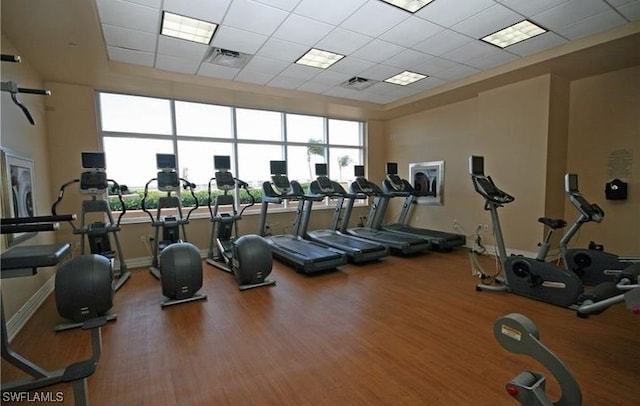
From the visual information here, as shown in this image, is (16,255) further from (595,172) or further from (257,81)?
(595,172)

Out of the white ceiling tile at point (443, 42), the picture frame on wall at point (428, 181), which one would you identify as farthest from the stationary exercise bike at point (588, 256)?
the picture frame on wall at point (428, 181)

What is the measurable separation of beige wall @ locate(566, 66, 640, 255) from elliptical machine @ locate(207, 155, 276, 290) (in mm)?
5482

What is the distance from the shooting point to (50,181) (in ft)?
15.4

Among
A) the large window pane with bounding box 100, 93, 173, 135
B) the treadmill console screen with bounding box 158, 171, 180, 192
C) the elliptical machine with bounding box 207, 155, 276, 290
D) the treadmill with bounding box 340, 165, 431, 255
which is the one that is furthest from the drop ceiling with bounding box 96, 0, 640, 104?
the treadmill with bounding box 340, 165, 431, 255

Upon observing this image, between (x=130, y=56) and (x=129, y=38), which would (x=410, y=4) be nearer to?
(x=129, y=38)

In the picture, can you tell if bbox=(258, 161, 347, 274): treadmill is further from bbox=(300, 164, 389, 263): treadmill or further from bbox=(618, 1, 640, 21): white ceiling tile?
bbox=(618, 1, 640, 21): white ceiling tile

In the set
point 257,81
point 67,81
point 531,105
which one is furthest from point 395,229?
point 67,81

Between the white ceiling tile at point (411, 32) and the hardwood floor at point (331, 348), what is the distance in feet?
11.1

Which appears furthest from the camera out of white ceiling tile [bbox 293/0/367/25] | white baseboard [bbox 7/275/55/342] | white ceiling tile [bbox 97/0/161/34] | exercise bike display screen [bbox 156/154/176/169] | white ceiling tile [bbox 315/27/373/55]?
exercise bike display screen [bbox 156/154/176/169]

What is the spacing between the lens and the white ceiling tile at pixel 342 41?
385 centimetres

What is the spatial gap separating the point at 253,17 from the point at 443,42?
8.46 feet

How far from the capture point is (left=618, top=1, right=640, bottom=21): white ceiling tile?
3230 mm

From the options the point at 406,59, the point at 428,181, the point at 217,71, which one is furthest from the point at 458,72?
the point at 217,71

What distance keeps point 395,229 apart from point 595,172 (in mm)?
3718
